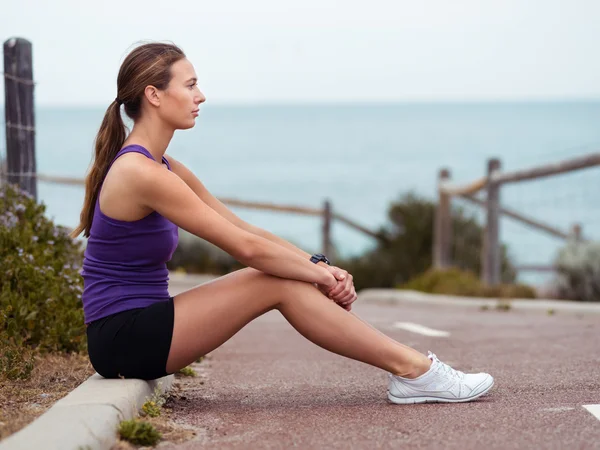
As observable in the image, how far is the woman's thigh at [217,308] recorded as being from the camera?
3.62 meters

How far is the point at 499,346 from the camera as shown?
18.8 feet

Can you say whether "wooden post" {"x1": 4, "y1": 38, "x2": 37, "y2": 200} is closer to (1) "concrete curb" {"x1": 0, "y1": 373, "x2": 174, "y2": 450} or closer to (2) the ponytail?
(2) the ponytail

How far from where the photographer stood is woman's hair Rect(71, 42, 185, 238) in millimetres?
3756

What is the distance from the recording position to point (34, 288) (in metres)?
4.66

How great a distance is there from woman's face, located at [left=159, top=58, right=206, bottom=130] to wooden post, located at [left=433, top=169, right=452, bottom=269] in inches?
322

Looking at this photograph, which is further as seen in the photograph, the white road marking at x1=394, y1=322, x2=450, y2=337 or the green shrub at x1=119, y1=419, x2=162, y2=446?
the white road marking at x1=394, y1=322, x2=450, y2=337

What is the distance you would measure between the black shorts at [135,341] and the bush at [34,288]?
709mm

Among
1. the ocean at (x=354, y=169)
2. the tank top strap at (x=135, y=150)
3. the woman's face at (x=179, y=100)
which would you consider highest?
the woman's face at (x=179, y=100)

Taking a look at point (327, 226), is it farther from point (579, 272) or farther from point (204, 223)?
point (204, 223)

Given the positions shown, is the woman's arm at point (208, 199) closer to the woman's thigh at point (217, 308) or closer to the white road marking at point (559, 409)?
the woman's thigh at point (217, 308)

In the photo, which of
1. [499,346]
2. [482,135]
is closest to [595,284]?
[499,346]

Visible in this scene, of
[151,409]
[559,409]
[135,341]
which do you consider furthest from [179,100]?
[559,409]

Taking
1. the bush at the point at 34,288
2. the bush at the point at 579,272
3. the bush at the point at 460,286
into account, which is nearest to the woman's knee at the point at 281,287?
the bush at the point at 34,288

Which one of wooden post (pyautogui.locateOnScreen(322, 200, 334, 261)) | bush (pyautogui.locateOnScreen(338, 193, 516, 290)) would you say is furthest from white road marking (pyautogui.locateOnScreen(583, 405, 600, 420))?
wooden post (pyautogui.locateOnScreen(322, 200, 334, 261))
